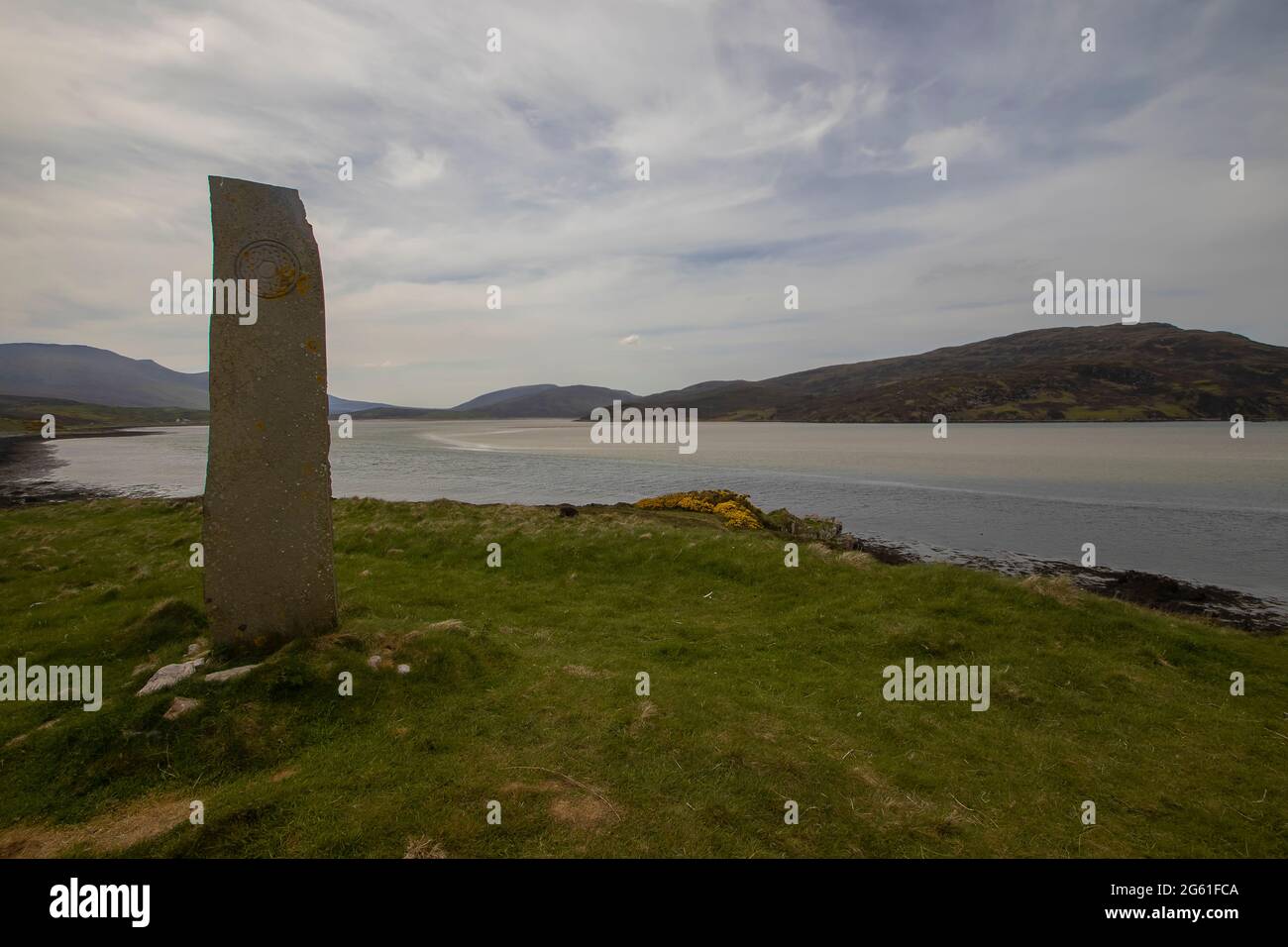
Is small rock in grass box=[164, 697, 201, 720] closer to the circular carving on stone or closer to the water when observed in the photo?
the circular carving on stone

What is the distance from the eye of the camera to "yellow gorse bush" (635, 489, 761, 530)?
108 ft

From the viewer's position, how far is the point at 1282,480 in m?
58.3

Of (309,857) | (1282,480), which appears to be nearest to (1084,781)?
(309,857)

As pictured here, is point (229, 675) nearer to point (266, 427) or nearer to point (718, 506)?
point (266, 427)

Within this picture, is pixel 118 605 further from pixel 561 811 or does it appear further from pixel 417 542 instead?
pixel 561 811

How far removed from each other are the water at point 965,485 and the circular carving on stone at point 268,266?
111ft

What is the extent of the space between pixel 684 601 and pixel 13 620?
14.8 metres

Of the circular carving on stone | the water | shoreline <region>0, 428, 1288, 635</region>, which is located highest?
the circular carving on stone

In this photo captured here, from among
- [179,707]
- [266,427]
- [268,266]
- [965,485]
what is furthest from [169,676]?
[965,485]

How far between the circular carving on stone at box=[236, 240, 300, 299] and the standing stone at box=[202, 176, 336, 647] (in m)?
0.02

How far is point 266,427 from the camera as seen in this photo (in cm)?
938

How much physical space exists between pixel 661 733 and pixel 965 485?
61669 mm

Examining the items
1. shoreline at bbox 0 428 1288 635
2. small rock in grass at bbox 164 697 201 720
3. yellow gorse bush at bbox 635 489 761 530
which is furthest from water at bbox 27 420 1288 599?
small rock in grass at bbox 164 697 201 720

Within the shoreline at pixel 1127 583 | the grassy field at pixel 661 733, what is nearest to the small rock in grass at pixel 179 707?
the grassy field at pixel 661 733
